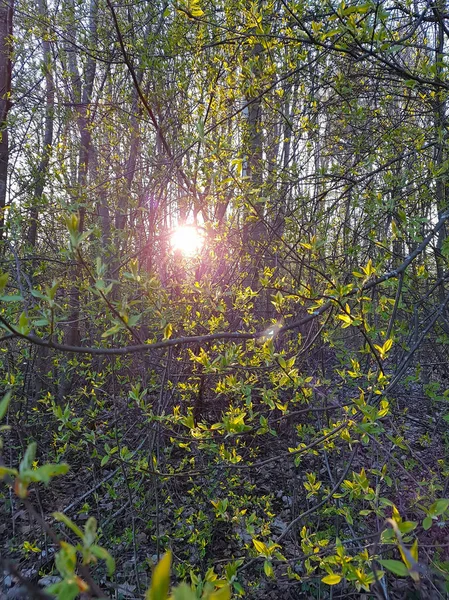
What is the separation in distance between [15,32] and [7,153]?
5.12 ft

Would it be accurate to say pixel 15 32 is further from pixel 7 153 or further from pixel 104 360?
pixel 104 360

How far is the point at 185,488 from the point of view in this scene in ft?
9.68

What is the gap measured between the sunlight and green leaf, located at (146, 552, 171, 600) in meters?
1.87

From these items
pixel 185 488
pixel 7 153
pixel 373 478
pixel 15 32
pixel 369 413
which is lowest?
pixel 185 488

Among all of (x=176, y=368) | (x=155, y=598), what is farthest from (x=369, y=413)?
(x=176, y=368)

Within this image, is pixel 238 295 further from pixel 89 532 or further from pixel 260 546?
pixel 89 532

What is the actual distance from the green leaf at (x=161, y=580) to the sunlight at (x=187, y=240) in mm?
1867

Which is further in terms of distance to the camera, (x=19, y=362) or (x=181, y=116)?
(x=19, y=362)

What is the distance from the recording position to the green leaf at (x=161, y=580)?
49 centimetres

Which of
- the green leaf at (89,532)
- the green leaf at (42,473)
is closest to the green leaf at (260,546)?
the green leaf at (89,532)

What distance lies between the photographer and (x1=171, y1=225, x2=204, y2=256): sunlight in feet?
7.42

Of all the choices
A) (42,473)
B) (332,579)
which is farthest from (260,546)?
(42,473)

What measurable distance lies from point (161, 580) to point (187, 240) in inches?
78.4

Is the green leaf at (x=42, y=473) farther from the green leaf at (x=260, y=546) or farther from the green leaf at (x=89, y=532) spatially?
the green leaf at (x=260, y=546)
